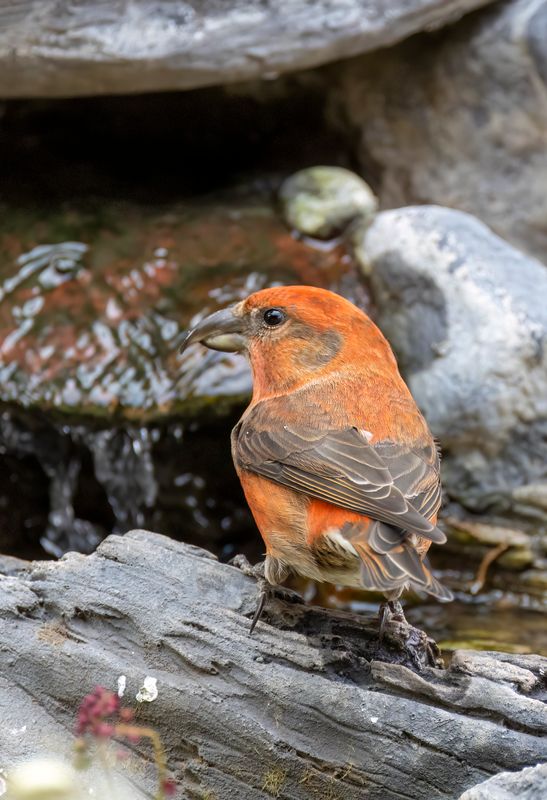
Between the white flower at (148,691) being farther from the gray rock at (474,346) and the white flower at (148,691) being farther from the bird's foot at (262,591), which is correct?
the gray rock at (474,346)

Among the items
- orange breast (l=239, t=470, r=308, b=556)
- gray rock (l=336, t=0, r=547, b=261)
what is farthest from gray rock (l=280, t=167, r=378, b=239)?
orange breast (l=239, t=470, r=308, b=556)

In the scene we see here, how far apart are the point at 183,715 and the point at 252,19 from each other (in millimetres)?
4119

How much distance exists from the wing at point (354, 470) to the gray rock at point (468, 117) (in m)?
3.58

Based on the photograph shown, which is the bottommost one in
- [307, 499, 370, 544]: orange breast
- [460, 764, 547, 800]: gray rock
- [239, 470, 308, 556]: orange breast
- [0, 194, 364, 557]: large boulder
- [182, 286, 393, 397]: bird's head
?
[0, 194, 364, 557]: large boulder

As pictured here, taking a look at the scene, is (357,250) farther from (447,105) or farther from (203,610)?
(203,610)

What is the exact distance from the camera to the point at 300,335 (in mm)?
3529

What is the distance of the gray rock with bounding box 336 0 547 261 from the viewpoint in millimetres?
6191

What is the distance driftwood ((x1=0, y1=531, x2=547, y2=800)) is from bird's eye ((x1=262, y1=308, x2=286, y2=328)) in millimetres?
940

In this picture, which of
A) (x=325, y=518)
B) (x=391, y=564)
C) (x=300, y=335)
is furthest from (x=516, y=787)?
(x=300, y=335)

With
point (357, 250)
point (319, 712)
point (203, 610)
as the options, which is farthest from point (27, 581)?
point (357, 250)

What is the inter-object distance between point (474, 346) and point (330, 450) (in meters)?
2.57

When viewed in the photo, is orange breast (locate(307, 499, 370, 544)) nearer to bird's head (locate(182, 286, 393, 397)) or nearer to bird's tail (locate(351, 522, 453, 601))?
bird's tail (locate(351, 522, 453, 601))

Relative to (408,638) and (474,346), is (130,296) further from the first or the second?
(408,638)

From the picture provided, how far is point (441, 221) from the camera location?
5.69 m
